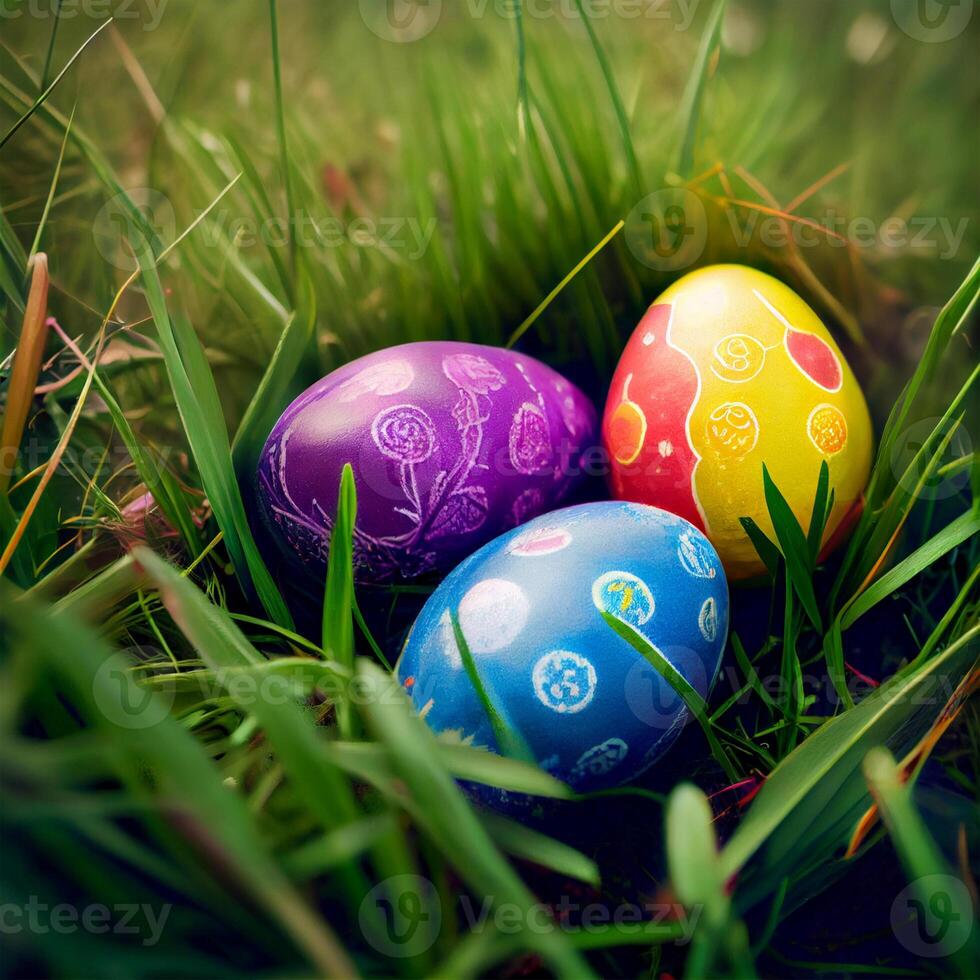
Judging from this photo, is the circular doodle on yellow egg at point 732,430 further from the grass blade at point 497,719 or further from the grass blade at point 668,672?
the grass blade at point 497,719

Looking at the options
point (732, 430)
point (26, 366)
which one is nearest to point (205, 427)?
point (26, 366)

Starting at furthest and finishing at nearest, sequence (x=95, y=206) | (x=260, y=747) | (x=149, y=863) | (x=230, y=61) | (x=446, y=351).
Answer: (x=230, y=61), (x=95, y=206), (x=446, y=351), (x=260, y=747), (x=149, y=863)

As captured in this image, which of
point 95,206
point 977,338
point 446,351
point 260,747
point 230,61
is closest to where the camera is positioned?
point 260,747

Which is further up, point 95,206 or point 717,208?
point 95,206

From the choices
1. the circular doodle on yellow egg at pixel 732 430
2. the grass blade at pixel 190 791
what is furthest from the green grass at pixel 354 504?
the circular doodle on yellow egg at pixel 732 430

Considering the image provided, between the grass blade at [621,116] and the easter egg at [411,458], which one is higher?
the grass blade at [621,116]

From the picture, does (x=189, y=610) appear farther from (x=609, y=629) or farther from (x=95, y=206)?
(x=95, y=206)

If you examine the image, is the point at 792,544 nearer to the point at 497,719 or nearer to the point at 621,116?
the point at 497,719

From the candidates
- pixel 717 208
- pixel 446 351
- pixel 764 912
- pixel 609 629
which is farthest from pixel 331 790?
pixel 717 208
